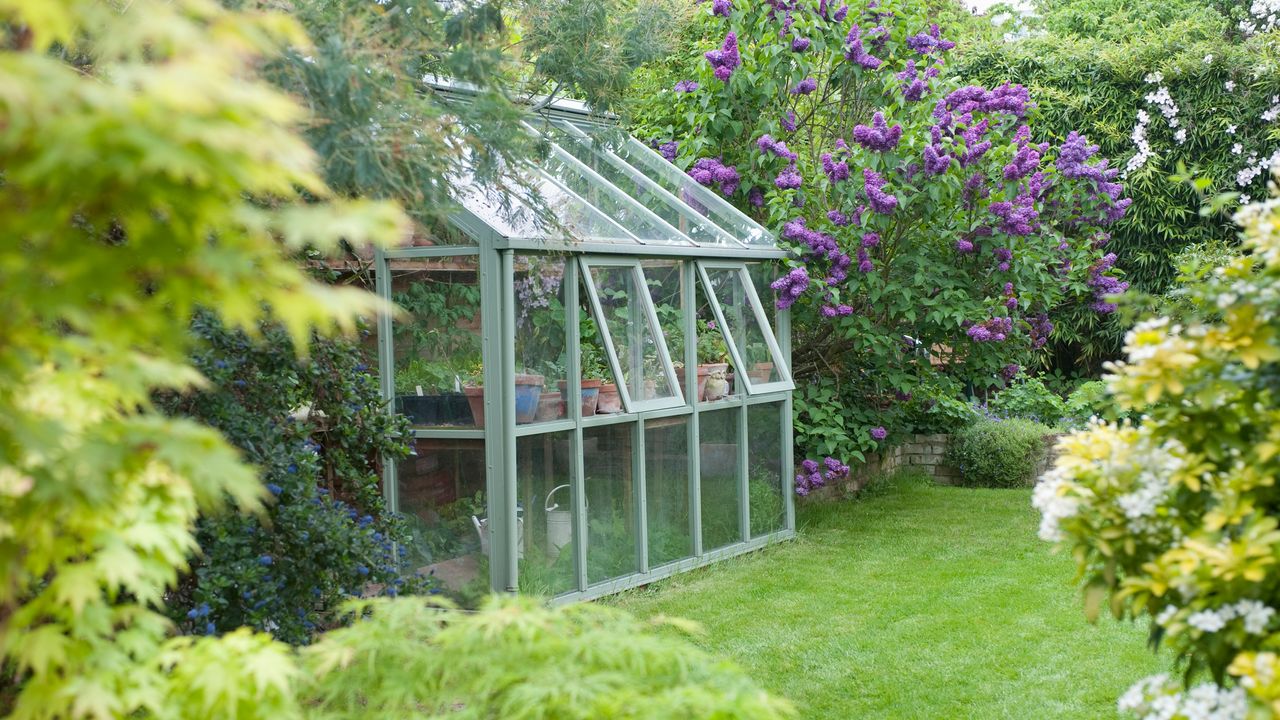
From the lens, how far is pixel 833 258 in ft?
27.0

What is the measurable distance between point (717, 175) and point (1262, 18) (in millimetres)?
7330

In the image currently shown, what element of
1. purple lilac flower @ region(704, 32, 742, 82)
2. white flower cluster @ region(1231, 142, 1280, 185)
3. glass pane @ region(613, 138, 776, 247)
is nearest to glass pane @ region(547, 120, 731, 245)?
glass pane @ region(613, 138, 776, 247)

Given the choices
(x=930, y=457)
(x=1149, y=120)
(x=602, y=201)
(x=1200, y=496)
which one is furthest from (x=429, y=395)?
(x=1149, y=120)

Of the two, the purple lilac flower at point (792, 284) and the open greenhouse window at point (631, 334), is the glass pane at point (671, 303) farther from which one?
the purple lilac flower at point (792, 284)

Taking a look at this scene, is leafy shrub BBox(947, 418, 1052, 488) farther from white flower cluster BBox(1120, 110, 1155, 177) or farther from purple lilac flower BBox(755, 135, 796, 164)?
purple lilac flower BBox(755, 135, 796, 164)

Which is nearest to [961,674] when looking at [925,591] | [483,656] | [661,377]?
[925,591]

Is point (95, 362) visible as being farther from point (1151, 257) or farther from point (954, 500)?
point (1151, 257)

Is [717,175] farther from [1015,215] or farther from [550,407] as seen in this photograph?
[550,407]

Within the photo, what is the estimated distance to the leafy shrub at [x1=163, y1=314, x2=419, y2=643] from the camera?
4.09 metres

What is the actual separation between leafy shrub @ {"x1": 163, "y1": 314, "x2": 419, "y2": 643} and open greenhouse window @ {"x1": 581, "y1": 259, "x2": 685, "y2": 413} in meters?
1.90

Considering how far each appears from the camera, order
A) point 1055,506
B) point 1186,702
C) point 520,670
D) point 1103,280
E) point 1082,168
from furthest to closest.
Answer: point 1103,280 < point 1082,168 < point 1055,506 < point 1186,702 < point 520,670

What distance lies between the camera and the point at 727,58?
28.6 feet

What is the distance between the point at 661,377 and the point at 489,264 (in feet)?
5.16

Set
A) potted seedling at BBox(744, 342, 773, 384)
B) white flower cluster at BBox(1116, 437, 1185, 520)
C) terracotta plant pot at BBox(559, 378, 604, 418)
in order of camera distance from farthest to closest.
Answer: potted seedling at BBox(744, 342, 773, 384), terracotta plant pot at BBox(559, 378, 604, 418), white flower cluster at BBox(1116, 437, 1185, 520)
